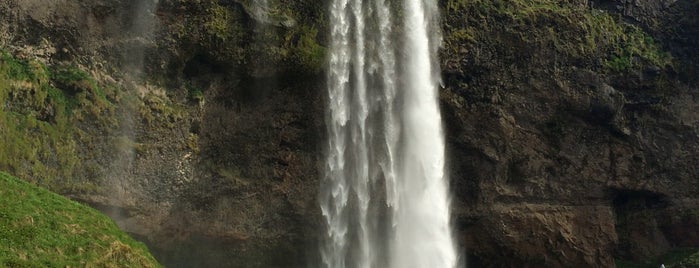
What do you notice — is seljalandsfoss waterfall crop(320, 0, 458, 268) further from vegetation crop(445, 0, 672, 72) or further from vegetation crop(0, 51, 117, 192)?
vegetation crop(0, 51, 117, 192)

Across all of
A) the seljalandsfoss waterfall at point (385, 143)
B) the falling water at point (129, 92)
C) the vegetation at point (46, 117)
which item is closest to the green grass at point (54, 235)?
the vegetation at point (46, 117)

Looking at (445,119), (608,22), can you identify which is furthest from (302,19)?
(608,22)

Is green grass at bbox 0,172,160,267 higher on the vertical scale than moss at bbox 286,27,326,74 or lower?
lower

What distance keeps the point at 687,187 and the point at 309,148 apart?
67.1 ft

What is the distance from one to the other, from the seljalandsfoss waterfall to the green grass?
372 inches

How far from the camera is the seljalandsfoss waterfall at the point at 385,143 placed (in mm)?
28875

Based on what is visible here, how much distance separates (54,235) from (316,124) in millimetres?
13403

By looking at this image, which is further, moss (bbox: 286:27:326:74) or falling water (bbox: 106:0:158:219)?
moss (bbox: 286:27:326:74)

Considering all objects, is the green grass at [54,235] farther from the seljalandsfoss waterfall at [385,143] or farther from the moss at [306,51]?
the moss at [306,51]

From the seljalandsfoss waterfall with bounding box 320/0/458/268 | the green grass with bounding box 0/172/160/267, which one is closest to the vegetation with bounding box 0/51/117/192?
the green grass with bounding box 0/172/160/267

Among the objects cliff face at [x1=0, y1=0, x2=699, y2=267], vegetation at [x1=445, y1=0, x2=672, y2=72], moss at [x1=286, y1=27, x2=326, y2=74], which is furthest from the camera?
vegetation at [x1=445, y1=0, x2=672, y2=72]

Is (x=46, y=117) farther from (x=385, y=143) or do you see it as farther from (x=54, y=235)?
(x=385, y=143)

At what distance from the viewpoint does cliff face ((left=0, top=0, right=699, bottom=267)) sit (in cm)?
2686

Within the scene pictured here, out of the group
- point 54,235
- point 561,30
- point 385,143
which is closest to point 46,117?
point 54,235
